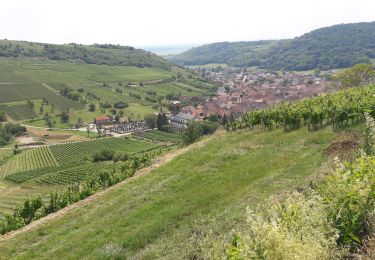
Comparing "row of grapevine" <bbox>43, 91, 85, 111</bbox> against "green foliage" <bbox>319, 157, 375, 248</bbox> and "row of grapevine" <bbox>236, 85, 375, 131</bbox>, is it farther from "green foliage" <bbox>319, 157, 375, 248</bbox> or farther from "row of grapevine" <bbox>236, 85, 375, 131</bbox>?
"green foliage" <bbox>319, 157, 375, 248</bbox>

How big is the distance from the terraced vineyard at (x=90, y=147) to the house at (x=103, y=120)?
25.1 metres

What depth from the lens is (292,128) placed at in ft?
100

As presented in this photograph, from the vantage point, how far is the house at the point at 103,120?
147 metres

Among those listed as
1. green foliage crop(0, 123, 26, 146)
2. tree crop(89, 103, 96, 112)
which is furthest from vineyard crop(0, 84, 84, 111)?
green foliage crop(0, 123, 26, 146)

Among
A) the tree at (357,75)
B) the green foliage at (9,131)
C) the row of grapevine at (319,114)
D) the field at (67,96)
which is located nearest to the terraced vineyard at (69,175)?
the tree at (357,75)

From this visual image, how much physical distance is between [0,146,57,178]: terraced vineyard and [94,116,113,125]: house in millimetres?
31001

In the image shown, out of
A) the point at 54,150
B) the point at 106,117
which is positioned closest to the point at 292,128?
the point at 54,150

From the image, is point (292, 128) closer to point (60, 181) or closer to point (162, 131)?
point (60, 181)

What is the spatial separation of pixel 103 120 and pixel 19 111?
1353 inches

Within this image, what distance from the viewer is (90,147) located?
379ft

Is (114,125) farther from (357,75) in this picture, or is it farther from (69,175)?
(357,75)

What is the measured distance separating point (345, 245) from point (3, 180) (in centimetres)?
9660

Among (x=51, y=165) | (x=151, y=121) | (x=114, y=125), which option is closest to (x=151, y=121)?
(x=151, y=121)

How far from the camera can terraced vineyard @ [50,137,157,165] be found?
10775 cm
